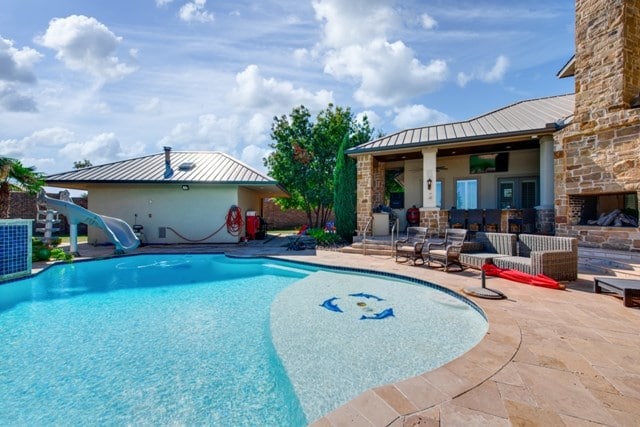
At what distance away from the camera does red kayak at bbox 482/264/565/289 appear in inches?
200

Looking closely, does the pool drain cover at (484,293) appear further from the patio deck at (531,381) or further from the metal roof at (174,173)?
the metal roof at (174,173)

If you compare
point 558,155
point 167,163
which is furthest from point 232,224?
point 558,155

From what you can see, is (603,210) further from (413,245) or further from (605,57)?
(413,245)

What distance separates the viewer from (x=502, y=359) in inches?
104

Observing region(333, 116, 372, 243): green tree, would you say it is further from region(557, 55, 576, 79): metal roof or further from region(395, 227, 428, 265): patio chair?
region(557, 55, 576, 79): metal roof

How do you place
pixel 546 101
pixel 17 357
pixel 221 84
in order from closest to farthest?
pixel 17 357
pixel 221 84
pixel 546 101

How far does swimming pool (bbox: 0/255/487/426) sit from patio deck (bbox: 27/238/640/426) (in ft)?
2.08

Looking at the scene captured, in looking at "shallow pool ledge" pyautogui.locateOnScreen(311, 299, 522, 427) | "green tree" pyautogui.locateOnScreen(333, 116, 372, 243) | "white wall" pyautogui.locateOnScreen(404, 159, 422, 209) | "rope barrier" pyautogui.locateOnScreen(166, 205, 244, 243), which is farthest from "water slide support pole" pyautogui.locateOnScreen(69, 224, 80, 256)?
"white wall" pyautogui.locateOnScreen(404, 159, 422, 209)

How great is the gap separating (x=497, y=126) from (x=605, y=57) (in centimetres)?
289

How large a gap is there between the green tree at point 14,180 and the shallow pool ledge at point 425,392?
1207cm

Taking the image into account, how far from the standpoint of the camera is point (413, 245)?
8234mm

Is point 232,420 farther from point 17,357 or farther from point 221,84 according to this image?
point 221,84

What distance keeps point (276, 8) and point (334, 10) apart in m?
1.49

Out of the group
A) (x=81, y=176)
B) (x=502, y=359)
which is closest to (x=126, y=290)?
(x=502, y=359)
